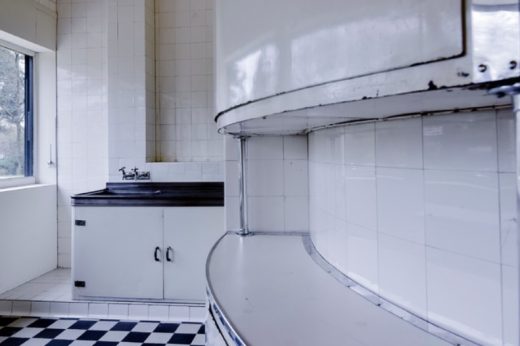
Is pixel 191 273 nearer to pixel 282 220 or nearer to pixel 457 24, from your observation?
pixel 282 220

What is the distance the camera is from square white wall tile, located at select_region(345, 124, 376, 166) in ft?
3.35

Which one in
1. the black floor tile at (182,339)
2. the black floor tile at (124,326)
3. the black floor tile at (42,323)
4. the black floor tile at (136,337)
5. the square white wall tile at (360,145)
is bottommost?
the black floor tile at (182,339)

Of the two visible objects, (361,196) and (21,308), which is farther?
(21,308)

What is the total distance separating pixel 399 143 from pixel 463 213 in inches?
9.5

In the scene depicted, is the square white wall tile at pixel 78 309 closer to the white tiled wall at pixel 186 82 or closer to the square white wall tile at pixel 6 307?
the square white wall tile at pixel 6 307

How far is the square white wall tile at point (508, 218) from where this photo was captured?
0.63 meters

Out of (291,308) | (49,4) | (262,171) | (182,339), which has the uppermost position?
(49,4)

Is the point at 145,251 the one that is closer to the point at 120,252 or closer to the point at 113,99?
the point at 120,252

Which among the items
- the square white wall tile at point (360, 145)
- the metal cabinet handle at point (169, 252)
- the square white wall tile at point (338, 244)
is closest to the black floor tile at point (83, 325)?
the metal cabinet handle at point (169, 252)

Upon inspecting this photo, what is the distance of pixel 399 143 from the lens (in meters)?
0.90

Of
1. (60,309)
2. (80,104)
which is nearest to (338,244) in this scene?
(60,309)

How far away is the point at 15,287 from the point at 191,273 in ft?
5.06

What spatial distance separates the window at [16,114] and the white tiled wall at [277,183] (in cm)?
247

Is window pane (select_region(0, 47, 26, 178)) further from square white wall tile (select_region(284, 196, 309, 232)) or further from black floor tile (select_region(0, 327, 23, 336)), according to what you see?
square white wall tile (select_region(284, 196, 309, 232))
